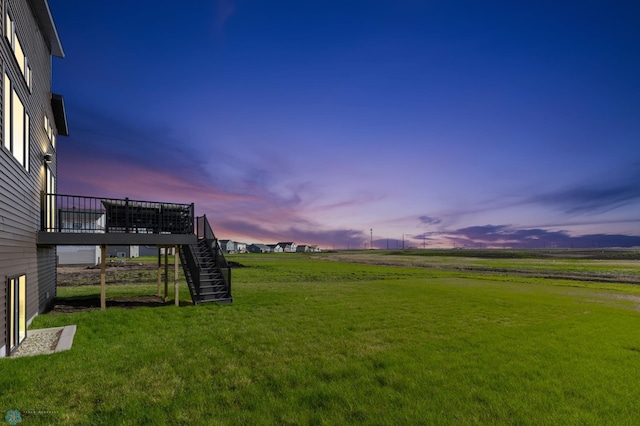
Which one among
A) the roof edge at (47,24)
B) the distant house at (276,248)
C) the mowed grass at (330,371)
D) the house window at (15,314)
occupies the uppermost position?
the roof edge at (47,24)

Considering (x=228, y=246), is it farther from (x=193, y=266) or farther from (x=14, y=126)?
(x=14, y=126)

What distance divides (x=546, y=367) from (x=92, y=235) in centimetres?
1394

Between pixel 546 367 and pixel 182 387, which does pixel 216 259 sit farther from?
pixel 546 367

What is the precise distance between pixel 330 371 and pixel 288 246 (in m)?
157

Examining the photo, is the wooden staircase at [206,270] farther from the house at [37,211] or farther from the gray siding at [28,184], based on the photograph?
the gray siding at [28,184]

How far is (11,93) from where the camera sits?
8.22 m

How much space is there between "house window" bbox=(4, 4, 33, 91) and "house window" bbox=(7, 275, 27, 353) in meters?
5.85

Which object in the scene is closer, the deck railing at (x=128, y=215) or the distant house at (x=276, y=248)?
the deck railing at (x=128, y=215)

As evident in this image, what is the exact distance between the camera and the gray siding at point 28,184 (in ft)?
24.3

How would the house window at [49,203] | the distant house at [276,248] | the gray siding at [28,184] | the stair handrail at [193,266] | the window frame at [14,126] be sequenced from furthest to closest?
the distant house at [276,248], the stair handrail at [193,266], the house window at [49,203], the window frame at [14,126], the gray siding at [28,184]

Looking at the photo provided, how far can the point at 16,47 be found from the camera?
873cm

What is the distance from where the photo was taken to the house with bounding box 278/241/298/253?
159 meters

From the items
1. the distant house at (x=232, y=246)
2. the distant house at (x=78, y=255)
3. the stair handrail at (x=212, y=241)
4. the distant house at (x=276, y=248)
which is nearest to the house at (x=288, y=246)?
the distant house at (x=276, y=248)

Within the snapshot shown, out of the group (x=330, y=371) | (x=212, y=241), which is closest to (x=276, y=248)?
(x=212, y=241)
